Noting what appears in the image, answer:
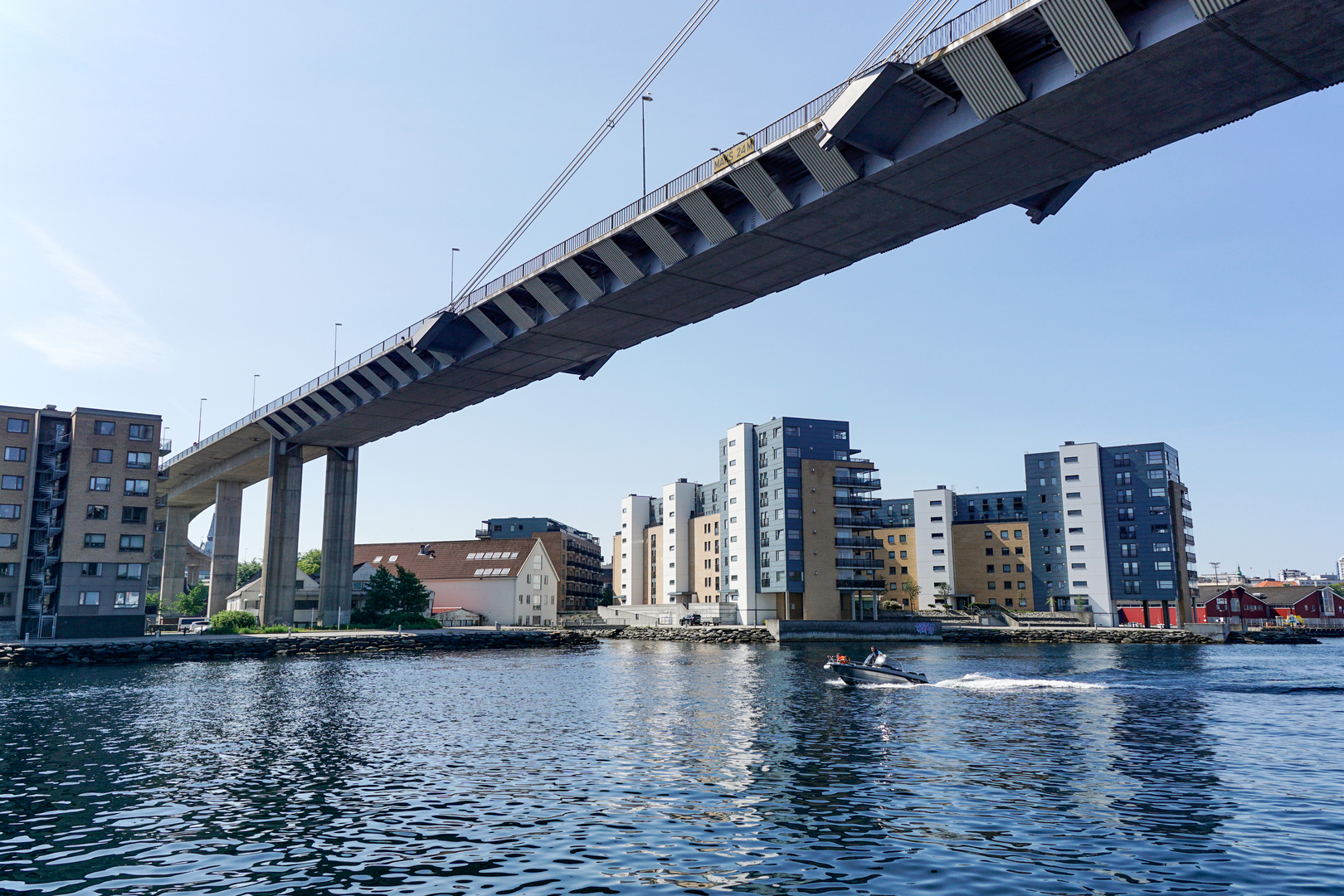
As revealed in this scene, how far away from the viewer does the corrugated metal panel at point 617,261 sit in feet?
166

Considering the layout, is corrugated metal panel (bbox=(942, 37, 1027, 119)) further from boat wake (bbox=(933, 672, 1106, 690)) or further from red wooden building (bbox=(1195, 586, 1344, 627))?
red wooden building (bbox=(1195, 586, 1344, 627))

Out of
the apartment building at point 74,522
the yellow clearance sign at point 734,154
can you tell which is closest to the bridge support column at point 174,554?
the apartment building at point 74,522

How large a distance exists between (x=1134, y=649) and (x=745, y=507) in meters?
50.1

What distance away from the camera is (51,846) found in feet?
59.6

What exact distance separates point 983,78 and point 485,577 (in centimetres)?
10706

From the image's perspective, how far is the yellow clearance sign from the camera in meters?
42.0

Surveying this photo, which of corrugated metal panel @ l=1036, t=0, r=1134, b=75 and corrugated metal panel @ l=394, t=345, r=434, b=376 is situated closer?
corrugated metal panel @ l=1036, t=0, r=1134, b=75

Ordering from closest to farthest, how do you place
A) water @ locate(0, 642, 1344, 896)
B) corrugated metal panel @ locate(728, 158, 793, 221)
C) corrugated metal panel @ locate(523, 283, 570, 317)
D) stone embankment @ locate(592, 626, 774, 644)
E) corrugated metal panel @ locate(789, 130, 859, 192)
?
1. water @ locate(0, 642, 1344, 896)
2. corrugated metal panel @ locate(789, 130, 859, 192)
3. corrugated metal panel @ locate(728, 158, 793, 221)
4. corrugated metal panel @ locate(523, 283, 570, 317)
5. stone embankment @ locate(592, 626, 774, 644)

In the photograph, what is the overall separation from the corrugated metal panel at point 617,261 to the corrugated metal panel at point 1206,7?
29.5m

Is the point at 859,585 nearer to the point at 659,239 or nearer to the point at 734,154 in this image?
the point at 659,239

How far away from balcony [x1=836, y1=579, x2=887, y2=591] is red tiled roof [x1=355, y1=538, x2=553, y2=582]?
4288 centimetres

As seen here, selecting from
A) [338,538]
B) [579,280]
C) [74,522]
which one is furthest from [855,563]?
[74,522]

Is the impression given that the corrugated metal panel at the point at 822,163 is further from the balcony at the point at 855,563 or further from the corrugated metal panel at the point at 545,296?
the balcony at the point at 855,563

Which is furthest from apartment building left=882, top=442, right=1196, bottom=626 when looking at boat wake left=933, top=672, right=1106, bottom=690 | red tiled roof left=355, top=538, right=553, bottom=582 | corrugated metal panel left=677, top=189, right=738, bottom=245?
corrugated metal panel left=677, top=189, right=738, bottom=245
